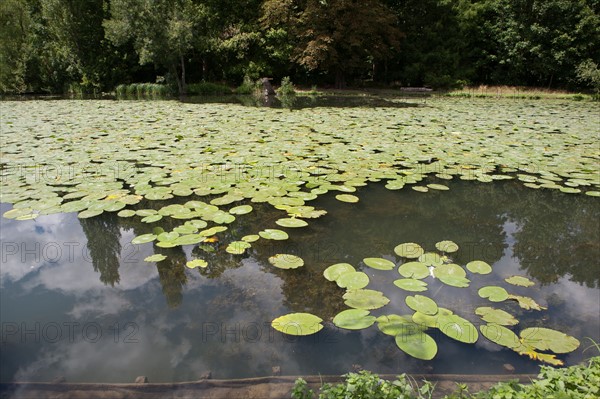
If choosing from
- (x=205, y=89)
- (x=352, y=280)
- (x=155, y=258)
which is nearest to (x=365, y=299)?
(x=352, y=280)

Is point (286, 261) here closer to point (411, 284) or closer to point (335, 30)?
point (411, 284)

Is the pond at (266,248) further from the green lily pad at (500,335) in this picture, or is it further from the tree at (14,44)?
the tree at (14,44)

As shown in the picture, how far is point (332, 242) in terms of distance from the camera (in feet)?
8.43

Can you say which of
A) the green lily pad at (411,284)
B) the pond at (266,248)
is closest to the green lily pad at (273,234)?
the pond at (266,248)

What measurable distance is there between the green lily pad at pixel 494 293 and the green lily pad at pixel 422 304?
1.08 ft

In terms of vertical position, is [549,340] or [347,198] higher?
[347,198]

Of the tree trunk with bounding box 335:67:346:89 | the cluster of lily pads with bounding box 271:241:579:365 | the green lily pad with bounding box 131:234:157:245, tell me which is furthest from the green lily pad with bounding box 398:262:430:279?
the tree trunk with bounding box 335:67:346:89

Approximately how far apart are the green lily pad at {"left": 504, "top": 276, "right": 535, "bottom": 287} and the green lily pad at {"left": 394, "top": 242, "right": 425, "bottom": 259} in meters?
0.51

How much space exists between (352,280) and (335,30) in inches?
724

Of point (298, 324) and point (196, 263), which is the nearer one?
point (298, 324)

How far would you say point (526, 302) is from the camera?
1.90 meters

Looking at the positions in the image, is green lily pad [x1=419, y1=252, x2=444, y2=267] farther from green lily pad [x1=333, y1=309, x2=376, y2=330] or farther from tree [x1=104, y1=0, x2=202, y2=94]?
tree [x1=104, y1=0, x2=202, y2=94]

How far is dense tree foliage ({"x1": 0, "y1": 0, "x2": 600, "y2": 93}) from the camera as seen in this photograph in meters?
16.2

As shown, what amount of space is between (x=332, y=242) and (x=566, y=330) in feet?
4.57
